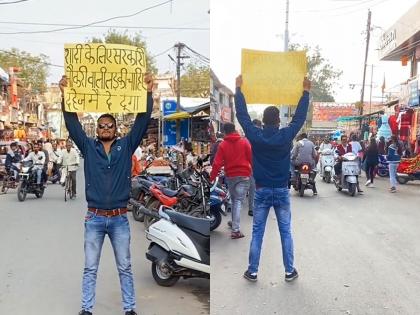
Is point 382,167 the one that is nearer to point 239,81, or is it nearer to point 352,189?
point 352,189

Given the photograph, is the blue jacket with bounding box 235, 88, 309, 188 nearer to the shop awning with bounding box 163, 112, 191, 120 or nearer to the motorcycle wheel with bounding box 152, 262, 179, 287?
the shop awning with bounding box 163, 112, 191, 120

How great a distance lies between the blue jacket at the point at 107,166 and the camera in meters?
2.88

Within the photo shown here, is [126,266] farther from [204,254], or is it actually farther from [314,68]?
[314,68]

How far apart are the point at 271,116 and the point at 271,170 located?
0.99ft

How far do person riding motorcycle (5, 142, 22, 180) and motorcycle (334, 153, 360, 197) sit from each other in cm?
945

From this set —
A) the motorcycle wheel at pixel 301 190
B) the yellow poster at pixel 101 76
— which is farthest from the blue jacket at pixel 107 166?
the motorcycle wheel at pixel 301 190

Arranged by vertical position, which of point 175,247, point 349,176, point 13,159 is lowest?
point 13,159

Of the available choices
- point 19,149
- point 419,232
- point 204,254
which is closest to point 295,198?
point 419,232

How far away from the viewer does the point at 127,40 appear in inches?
112

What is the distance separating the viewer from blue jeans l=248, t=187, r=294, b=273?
2625 mm

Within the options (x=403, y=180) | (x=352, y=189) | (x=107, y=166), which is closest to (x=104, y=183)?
(x=107, y=166)

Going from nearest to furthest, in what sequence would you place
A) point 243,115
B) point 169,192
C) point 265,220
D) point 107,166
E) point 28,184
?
1. point 243,115
2. point 265,220
3. point 107,166
4. point 169,192
5. point 28,184

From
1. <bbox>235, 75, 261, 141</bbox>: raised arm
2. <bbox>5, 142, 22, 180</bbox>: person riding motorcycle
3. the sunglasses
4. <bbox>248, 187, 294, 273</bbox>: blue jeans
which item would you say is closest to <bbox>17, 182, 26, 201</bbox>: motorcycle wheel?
<bbox>5, 142, 22, 180</bbox>: person riding motorcycle

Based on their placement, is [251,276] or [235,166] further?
[235,166]
